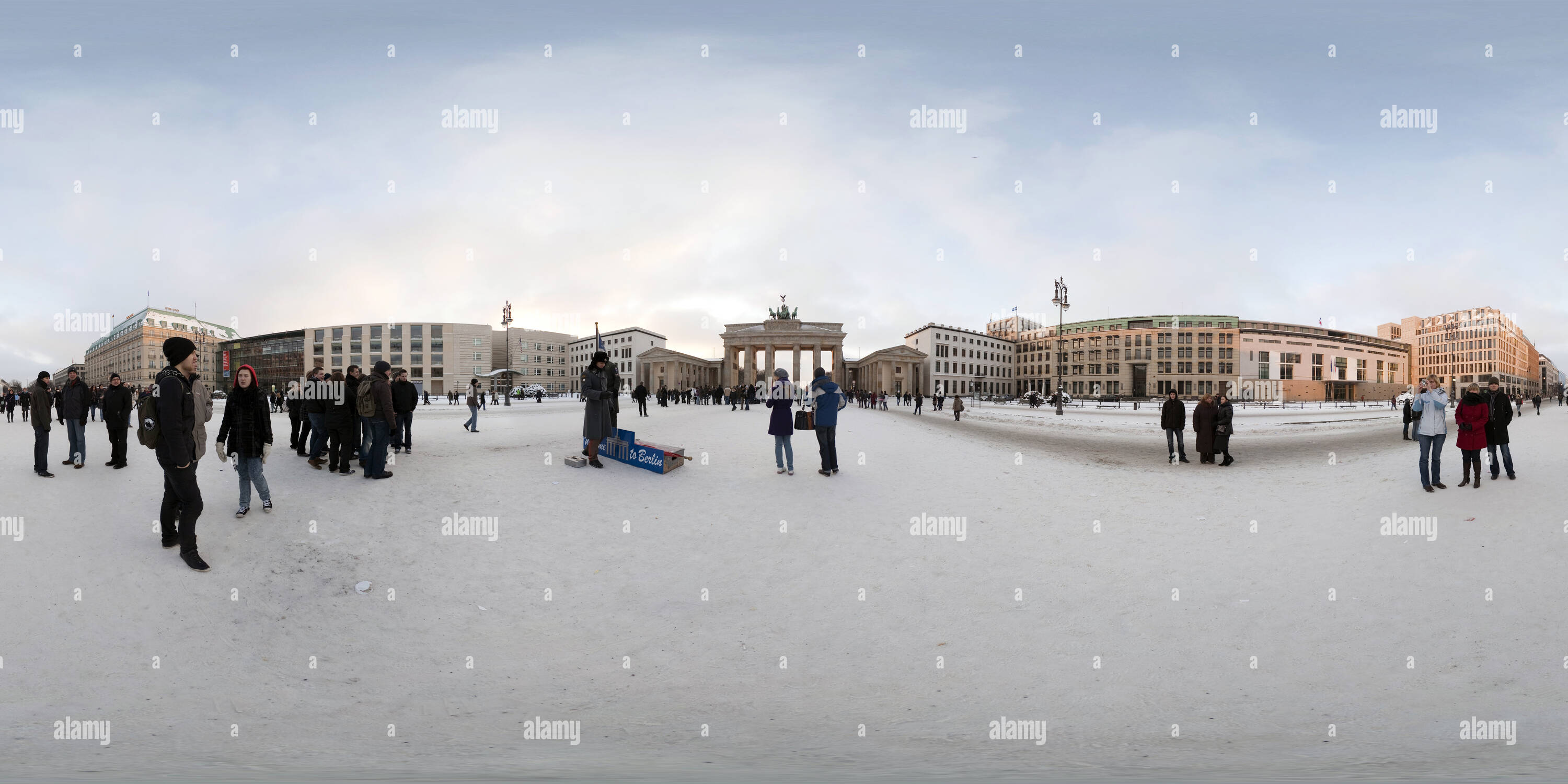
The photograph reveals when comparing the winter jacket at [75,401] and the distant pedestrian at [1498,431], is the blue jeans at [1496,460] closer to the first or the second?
the distant pedestrian at [1498,431]

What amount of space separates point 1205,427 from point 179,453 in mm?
17797

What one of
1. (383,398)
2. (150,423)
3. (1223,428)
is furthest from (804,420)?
(1223,428)

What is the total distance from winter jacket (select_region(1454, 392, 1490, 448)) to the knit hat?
17.4 m

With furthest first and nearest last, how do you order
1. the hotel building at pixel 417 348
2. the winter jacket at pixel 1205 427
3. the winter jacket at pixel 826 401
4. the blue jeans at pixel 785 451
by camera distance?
1. the hotel building at pixel 417 348
2. the winter jacket at pixel 1205 427
3. the winter jacket at pixel 826 401
4. the blue jeans at pixel 785 451

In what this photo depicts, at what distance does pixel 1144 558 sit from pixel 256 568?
952 cm

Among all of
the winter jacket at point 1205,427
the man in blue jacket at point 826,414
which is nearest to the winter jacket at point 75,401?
the man in blue jacket at point 826,414

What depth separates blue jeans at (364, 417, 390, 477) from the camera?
32.5ft

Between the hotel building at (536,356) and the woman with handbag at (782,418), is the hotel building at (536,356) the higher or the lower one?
the higher one

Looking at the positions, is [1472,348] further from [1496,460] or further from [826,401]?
[826,401]

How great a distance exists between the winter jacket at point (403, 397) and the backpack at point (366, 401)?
1.94 metres

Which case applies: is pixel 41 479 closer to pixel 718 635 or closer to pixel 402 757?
pixel 402 757

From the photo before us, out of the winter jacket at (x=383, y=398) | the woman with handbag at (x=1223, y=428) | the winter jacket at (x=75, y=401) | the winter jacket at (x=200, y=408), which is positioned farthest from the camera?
the woman with handbag at (x=1223, y=428)

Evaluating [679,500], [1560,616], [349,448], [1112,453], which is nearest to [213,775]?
[679,500]

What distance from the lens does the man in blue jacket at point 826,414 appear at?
11227 mm
